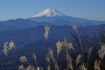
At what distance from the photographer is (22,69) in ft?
21.3

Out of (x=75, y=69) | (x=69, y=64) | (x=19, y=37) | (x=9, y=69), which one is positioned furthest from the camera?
(x=19, y=37)

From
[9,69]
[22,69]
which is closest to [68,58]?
[22,69]

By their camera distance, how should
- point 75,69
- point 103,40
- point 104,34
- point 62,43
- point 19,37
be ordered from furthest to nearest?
point 19,37 < point 104,34 < point 103,40 < point 75,69 < point 62,43

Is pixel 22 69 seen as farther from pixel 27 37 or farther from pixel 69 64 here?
pixel 27 37

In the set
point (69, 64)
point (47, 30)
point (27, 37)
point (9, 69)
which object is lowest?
point (27, 37)

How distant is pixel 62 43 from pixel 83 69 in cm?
155

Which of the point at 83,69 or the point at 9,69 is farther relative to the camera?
the point at 9,69

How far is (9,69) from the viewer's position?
187 ft

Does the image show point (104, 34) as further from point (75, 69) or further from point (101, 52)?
point (101, 52)

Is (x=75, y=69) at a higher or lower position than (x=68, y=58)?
lower

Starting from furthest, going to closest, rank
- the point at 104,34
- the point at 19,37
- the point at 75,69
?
the point at 19,37, the point at 104,34, the point at 75,69

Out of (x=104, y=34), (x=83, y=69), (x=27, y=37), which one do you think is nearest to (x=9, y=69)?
(x=104, y=34)

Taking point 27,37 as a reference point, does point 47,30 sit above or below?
above

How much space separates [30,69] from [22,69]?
0.69 feet
